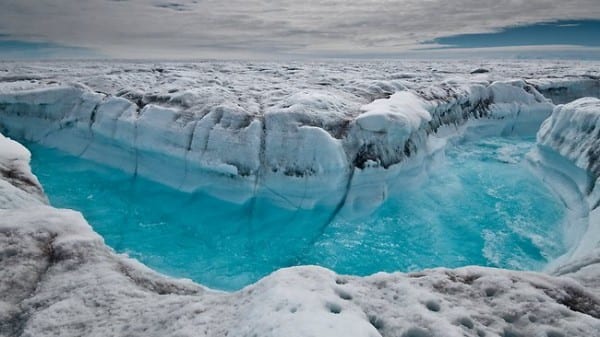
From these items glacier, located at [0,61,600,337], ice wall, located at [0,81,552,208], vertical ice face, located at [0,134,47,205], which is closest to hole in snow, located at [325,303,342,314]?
glacier, located at [0,61,600,337]

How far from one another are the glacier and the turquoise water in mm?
480

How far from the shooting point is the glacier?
302cm

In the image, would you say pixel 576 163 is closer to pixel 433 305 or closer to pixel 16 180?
pixel 433 305

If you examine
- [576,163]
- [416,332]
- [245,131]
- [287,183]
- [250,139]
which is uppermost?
[245,131]

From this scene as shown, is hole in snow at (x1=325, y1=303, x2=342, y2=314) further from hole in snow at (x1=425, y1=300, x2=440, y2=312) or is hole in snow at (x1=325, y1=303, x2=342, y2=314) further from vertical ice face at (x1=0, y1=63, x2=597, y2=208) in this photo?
vertical ice face at (x1=0, y1=63, x2=597, y2=208)

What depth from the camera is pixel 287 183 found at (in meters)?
9.97

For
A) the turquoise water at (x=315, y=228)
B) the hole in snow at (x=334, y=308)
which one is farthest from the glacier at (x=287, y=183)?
the turquoise water at (x=315, y=228)

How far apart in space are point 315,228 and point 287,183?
140 centimetres

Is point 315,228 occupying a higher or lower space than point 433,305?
lower

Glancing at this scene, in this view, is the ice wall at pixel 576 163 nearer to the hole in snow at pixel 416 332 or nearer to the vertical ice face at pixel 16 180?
the hole in snow at pixel 416 332

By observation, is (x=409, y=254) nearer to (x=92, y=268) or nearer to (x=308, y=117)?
(x=308, y=117)

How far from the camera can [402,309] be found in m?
3.05

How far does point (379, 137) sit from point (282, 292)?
8.09 m

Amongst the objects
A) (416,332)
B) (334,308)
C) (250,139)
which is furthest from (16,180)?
(416,332)
